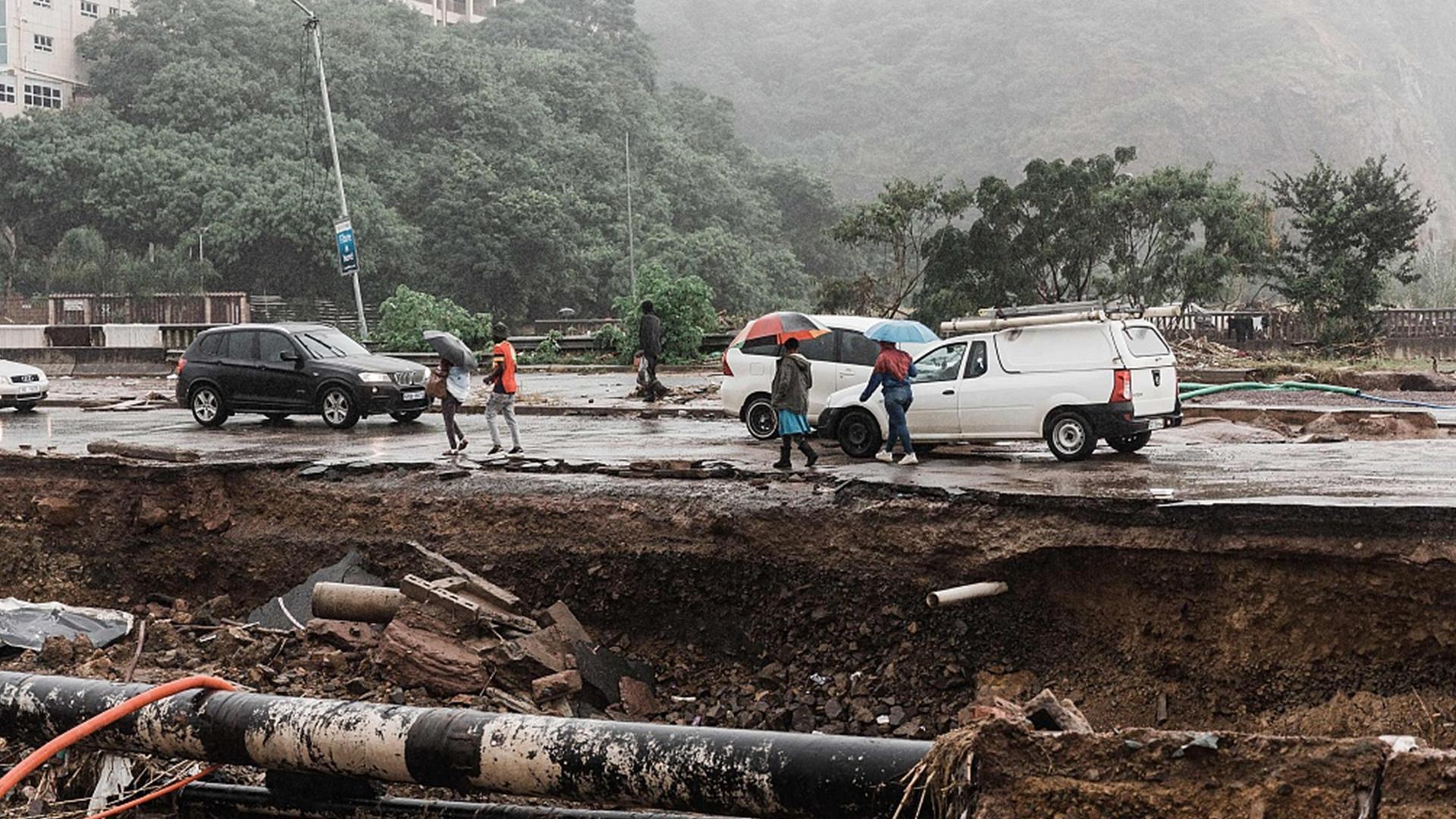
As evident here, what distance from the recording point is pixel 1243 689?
935 cm

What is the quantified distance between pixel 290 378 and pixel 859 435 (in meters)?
9.37

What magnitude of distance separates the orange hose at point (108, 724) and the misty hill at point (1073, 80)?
119 metres

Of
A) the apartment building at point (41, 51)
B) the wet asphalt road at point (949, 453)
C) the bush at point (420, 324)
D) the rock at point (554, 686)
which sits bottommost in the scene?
the rock at point (554, 686)

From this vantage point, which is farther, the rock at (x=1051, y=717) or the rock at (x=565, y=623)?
the rock at (x=565, y=623)

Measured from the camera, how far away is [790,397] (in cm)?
1324

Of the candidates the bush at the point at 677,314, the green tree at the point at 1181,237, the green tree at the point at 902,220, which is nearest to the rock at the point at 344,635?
the bush at the point at 677,314

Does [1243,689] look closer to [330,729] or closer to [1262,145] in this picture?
[330,729]

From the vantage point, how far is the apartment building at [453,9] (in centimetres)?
11275

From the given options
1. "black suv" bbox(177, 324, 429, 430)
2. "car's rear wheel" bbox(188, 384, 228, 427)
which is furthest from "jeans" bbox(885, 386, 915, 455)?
"car's rear wheel" bbox(188, 384, 228, 427)

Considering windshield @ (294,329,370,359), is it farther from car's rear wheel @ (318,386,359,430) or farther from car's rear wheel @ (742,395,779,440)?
car's rear wheel @ (742,395,779,440)

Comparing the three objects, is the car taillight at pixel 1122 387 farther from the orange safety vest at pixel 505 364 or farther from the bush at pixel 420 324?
the bush at pixel 420 324

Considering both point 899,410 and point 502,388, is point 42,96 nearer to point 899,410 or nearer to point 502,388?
point 502,388

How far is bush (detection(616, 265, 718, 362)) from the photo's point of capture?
3441 cm

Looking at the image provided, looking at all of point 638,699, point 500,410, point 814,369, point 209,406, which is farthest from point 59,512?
point 814,369
